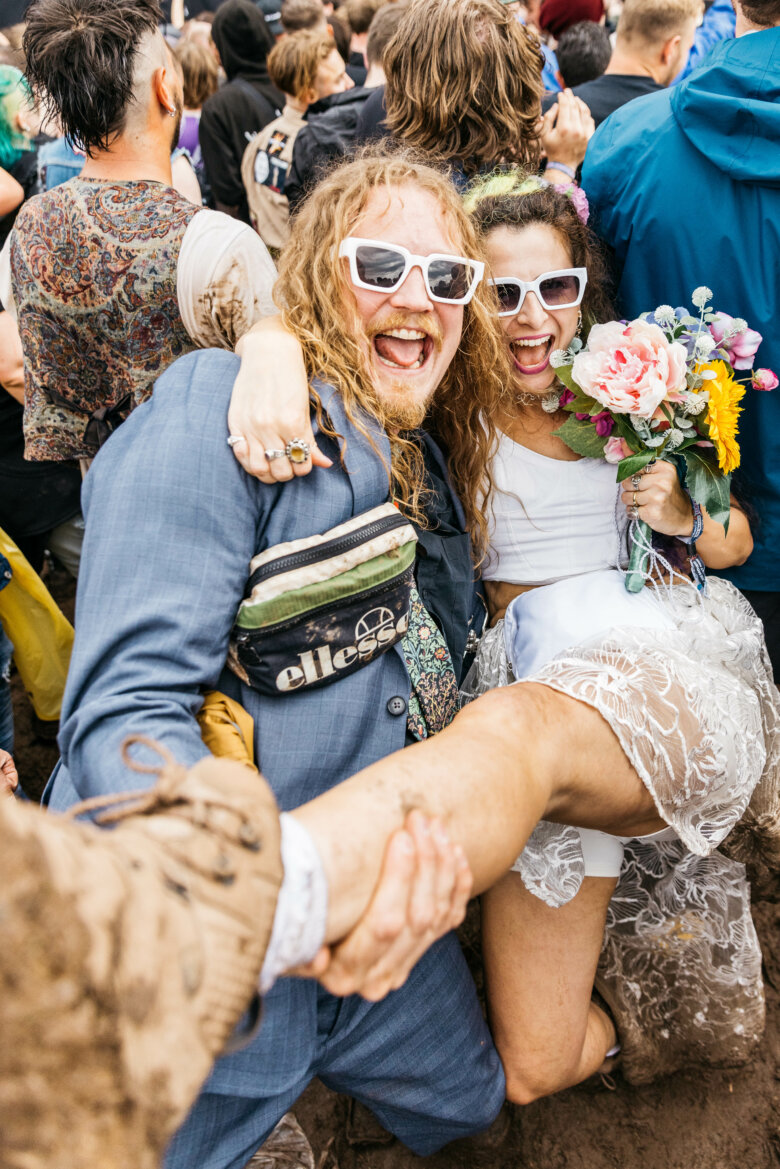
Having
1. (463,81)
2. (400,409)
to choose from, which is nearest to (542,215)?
(463,81)

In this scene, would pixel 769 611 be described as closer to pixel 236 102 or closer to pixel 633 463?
pixel 633 463

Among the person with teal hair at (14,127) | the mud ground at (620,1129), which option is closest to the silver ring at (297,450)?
the mud ground at (620,1129)

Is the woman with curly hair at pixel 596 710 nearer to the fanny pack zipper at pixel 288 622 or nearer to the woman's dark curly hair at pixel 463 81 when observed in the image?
the woman's dark curly hair at pixel 463 81

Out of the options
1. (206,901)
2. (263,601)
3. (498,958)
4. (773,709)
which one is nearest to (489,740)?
(263,601)

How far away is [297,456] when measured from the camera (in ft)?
5.49

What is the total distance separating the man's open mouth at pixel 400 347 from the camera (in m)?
2.03

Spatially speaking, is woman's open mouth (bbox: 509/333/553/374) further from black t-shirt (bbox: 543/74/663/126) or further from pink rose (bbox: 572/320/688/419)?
black t-shirt (bbox: 543/74/663/126)

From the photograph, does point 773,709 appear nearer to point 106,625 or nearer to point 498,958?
point 498,958

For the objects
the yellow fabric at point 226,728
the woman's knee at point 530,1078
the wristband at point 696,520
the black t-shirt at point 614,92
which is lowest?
the woman's knee at point 530,1078

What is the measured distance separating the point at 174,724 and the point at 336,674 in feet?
1.23

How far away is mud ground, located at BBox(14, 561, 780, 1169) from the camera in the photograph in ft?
7.70

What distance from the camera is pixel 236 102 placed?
4.98 m

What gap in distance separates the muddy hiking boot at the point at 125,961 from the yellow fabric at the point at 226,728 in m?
0.46

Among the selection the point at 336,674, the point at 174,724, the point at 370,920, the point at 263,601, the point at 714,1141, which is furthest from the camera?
the point at 714,1141
